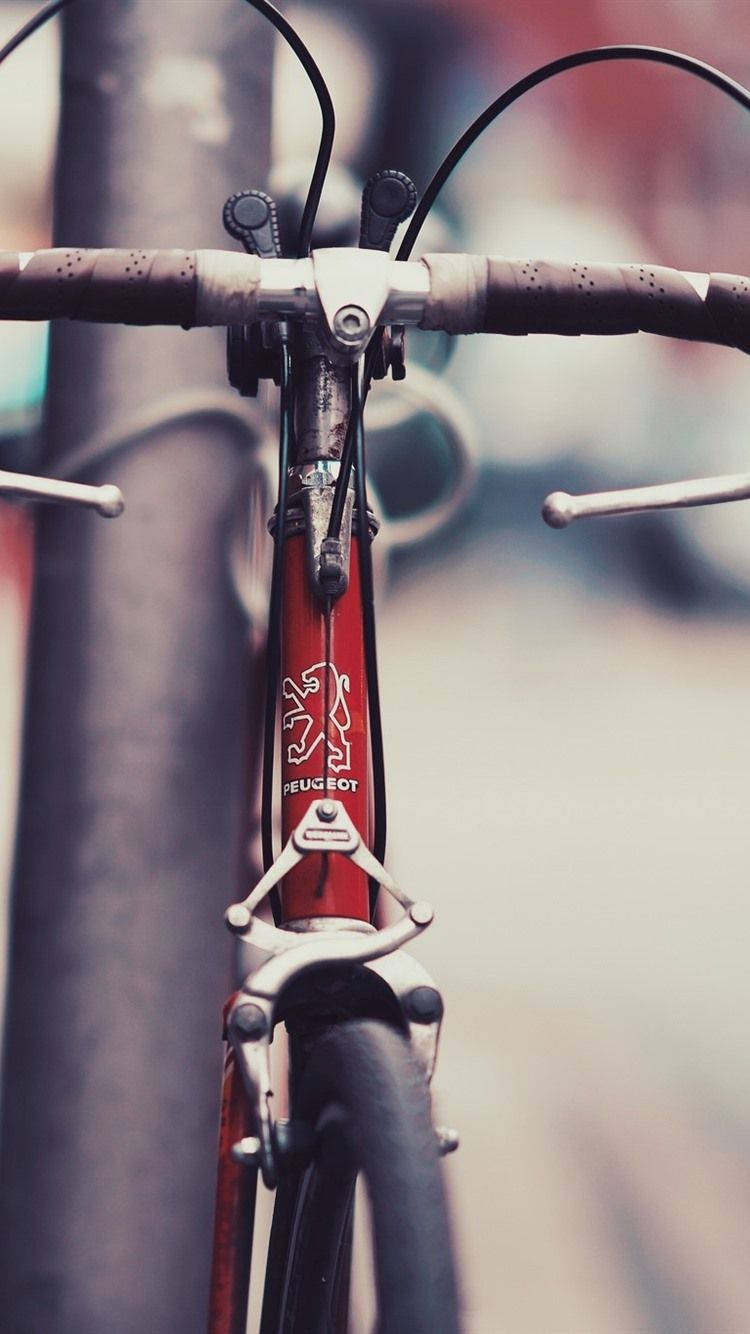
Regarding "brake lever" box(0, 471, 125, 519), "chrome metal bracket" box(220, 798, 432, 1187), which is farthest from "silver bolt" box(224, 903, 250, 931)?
"brake lever" box(0, 471, 125, 519)

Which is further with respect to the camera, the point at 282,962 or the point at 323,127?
the point at 323,127

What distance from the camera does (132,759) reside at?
115 cm

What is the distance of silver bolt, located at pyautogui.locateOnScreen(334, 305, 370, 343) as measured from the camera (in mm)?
561

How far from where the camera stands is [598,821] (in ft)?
3.87

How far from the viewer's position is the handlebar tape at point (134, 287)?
1.92ft

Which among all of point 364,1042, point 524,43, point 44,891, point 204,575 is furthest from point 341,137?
point 364,1042

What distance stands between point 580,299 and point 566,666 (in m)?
0.64

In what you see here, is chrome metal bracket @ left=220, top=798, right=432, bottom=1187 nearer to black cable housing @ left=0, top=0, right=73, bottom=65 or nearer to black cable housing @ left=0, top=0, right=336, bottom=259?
black cable housing @ left=0, top=0, right=336, bottom=259

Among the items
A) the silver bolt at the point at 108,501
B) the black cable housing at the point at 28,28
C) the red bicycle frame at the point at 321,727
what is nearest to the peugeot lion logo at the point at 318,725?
the red bicycle frame at the point at 321,727

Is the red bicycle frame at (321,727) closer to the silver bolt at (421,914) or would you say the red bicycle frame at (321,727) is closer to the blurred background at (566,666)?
the silver bolt at (421,914)

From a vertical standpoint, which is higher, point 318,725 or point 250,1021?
point 318,725

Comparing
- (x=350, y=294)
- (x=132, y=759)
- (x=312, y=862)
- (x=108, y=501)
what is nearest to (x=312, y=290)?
(x=350, y=294)

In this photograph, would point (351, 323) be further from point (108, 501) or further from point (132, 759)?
point (132, 759)

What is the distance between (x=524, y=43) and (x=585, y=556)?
51 centimetres
